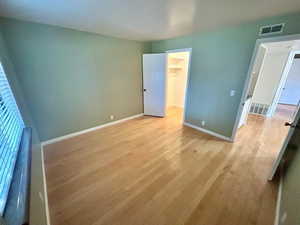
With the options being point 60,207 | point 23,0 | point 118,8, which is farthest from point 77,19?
point 60,207

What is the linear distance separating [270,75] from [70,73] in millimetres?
5967

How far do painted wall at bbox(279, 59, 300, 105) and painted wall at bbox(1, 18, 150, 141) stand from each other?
709 centimetres

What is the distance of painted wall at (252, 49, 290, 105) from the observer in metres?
4.17

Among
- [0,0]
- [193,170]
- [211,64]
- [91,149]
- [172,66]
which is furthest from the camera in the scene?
[172,66]

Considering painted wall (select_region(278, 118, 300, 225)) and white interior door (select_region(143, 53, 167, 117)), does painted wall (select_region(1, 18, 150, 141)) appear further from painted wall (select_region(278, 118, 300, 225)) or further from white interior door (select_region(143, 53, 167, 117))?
painted wall (select_region(278, 118, 300, 225))

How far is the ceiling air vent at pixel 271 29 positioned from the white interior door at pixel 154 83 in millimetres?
2188

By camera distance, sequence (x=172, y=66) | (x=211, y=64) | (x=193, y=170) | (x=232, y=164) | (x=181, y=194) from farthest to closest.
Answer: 1. (x=172, y=66)
2. (x=211, y=64)
3. (x=232, y=164)
4. (x=193, y=170)
5. (x=181, y=194)

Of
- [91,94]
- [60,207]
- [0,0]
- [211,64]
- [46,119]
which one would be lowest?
[60,207]

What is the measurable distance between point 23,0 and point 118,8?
108 centimetres

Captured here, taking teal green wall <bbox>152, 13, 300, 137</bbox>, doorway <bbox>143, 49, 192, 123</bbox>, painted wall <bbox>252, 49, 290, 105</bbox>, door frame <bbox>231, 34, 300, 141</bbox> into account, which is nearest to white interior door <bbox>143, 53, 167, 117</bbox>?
→ doorway <bbox>143, 49, 192, 123</bbox>

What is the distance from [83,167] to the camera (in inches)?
86.9

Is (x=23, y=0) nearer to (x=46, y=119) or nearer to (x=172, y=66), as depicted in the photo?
(x=46, y=119)

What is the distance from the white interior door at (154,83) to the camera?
3979mm

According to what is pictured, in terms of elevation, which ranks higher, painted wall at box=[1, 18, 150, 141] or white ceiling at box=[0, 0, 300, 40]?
white ceiling at box=[0, 0, 300, 40]
